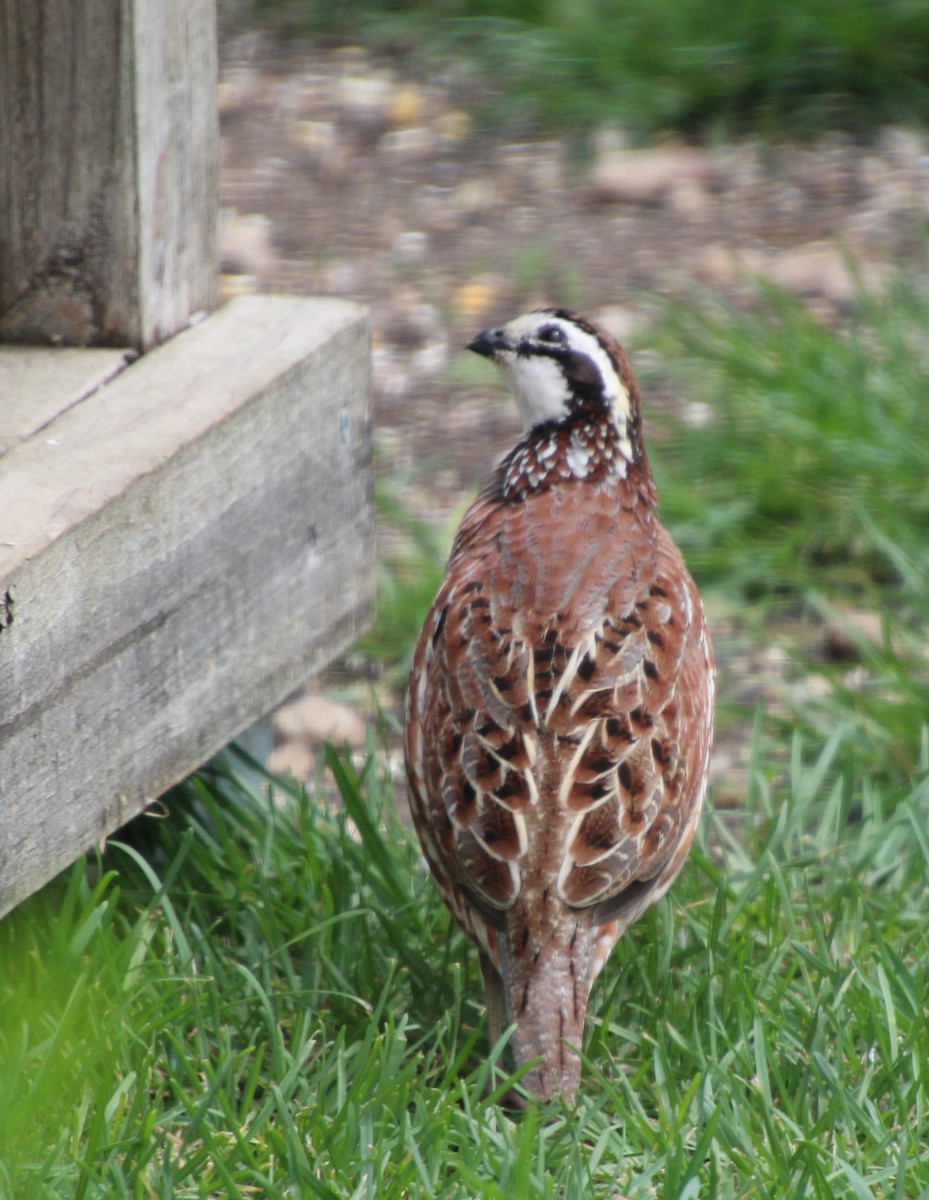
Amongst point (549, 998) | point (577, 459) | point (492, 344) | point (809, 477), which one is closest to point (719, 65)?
point (809, 477)

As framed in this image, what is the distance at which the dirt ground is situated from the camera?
241 inches

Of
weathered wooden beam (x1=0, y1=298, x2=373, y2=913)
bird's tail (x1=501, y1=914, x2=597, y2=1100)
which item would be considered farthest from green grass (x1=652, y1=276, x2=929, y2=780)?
bird's tail (x1=501, y1=914, x2=597, y2=1100)

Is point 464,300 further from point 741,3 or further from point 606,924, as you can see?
point 606,924

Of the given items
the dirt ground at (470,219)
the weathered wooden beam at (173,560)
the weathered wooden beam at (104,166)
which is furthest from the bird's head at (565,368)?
the dirt ground at (470,219)

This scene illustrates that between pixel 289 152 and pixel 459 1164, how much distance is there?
16.3ft

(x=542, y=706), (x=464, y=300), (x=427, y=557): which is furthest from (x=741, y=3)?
(x=542, y=706)

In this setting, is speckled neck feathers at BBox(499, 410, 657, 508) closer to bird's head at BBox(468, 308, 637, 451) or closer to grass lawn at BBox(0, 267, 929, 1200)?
bird's head at BBox(468, 308, 637, 451)

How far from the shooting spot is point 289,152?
7.25 meters

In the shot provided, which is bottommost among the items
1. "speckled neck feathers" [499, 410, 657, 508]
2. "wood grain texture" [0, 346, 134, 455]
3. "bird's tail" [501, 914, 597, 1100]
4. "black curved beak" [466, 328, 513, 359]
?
"bird's tail" [501, 914, 597, 1100]

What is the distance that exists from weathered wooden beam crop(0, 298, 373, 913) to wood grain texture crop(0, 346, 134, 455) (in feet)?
0.11

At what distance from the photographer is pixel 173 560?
11.7 ft

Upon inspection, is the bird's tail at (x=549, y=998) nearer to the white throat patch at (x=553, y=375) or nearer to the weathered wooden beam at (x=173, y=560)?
the weathered wooden beam at (x=173, y=560)

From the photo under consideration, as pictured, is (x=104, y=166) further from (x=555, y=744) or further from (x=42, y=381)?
(x=555, y=744)

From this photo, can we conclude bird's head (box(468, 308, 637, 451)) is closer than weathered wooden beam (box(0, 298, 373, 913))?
No
